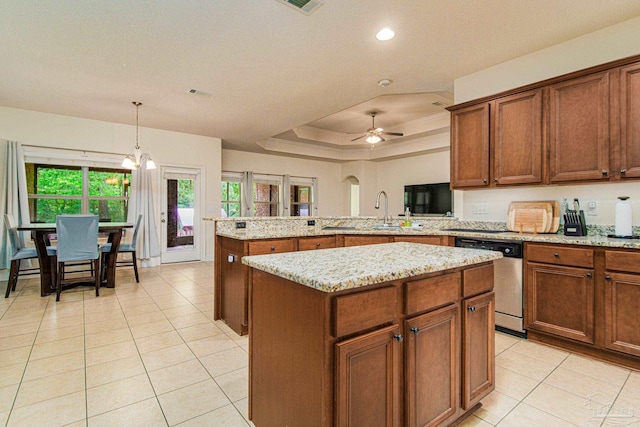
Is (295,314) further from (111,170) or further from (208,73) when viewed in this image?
(111,170)

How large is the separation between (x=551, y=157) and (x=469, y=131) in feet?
2.70

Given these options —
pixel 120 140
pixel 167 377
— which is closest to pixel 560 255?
pixel 167 377

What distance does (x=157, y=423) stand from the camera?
1.56 meters

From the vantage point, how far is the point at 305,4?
2.30m

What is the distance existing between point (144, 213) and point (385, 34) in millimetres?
5091

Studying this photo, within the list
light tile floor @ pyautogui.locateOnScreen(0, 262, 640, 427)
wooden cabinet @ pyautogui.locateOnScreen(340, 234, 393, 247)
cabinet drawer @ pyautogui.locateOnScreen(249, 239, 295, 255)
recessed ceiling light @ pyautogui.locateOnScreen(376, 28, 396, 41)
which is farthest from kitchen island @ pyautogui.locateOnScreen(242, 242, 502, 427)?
recessed ceiling light @ pyautogui.locateOnScreen(376, 28, 396, 41)

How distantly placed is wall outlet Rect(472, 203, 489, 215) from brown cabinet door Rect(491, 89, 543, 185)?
37 centimetres

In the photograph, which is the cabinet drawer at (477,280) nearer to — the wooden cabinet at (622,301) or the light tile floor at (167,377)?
the light tile floor at (167,377)

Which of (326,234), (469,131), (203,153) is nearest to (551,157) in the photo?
(469,131)

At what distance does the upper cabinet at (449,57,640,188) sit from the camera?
94.5 inches

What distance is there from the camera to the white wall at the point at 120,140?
4688 millimetres

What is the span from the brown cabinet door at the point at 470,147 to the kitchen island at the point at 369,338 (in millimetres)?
1846

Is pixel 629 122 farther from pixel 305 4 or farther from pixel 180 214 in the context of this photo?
pixel 180 214

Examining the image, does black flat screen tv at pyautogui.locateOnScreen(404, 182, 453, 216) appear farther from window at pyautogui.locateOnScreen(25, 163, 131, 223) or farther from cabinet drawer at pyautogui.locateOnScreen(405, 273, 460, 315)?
window at pyautogui.locateOnScreen(25, 163, 131, 223)
